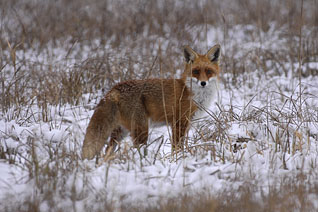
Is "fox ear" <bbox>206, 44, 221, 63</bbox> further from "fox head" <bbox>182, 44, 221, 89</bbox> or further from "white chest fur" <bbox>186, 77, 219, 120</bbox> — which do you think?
"white chest fur" <bbox>186, 77, 219, 120</bbox>

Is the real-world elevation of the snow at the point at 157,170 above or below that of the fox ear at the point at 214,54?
below

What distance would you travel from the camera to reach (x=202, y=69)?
4559 mm

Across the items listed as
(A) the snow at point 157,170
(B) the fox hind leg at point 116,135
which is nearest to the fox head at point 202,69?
(A) the snow at point 157,170

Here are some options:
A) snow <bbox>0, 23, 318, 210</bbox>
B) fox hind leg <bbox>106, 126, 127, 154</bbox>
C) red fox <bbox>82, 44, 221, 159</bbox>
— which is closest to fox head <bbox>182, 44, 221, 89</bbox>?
red fox <bbox>82, 44, 221, 159</bbox>

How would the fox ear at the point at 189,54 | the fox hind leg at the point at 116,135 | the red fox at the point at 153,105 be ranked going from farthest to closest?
the fox ear at the point at 189,54 < the fox hind leg at the point at 116,135 < the red fox at the point at 153,105

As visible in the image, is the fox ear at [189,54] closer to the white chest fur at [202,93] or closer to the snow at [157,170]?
the white chest fur at [202,93]

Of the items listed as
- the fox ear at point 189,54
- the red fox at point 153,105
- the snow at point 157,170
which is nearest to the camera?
the snow at point 157,170

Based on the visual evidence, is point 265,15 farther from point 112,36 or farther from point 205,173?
point 205,173

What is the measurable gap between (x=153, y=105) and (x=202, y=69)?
80 centimetres

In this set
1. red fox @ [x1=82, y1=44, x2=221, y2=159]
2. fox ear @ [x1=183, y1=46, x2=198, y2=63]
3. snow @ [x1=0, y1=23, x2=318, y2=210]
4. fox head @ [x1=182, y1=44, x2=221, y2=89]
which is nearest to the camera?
snow @ [x1=0, y1=23, x2=318, y2=210]

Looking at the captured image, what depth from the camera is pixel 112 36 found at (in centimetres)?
985

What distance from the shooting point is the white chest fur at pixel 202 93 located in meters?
4.55

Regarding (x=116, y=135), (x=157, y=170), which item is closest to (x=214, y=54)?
(x=116, y=135)

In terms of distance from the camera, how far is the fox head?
4480 millimetres
